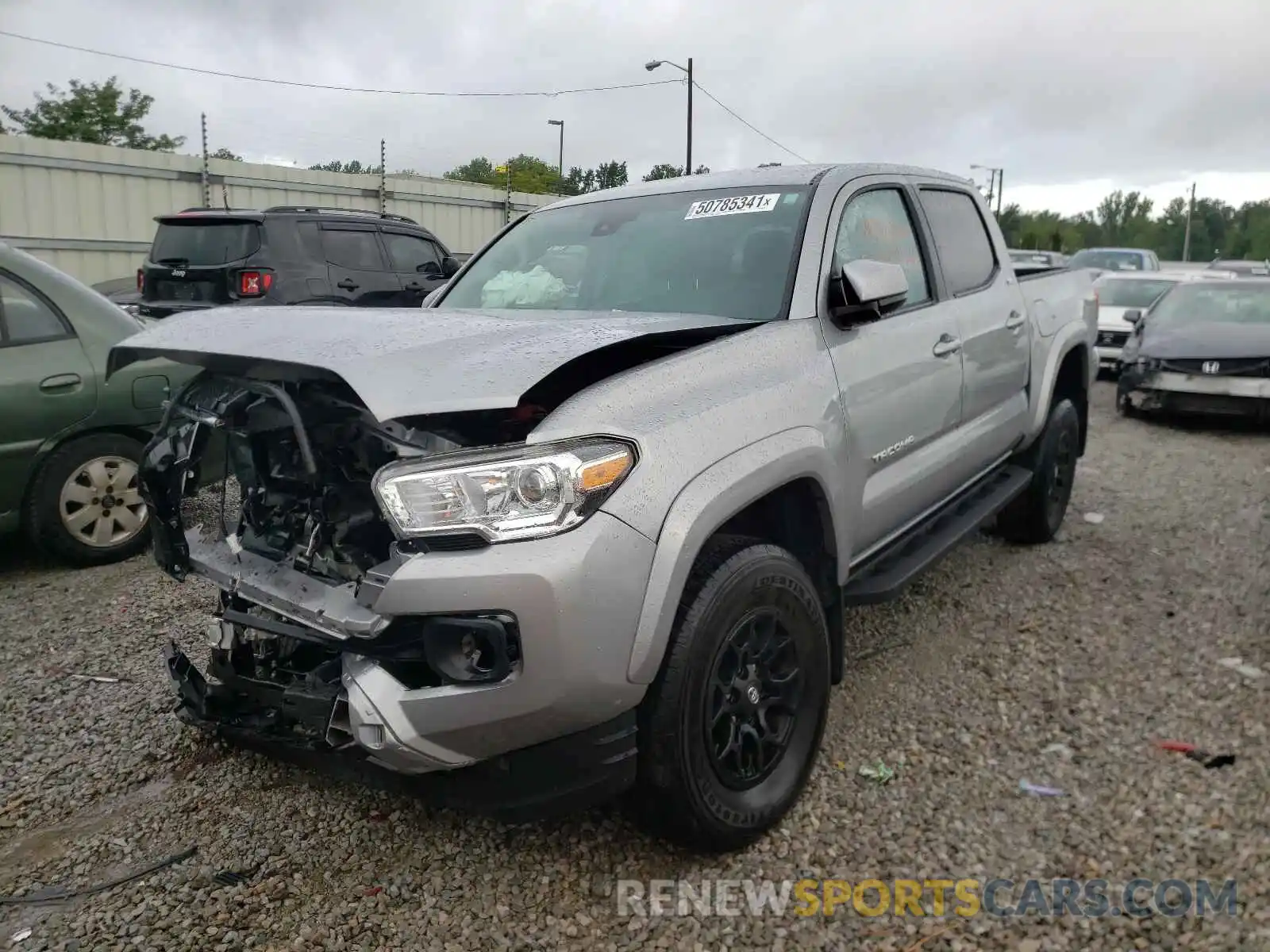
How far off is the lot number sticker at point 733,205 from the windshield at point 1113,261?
19.8 metres

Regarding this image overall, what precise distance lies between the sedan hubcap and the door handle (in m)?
0.38

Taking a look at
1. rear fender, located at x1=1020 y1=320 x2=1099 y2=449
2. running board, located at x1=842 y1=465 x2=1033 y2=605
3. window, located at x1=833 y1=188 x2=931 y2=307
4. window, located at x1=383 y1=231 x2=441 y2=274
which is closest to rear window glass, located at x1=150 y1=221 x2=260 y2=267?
window, located at x1=383 y1=231 x2=441 y2=274

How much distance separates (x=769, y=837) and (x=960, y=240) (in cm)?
287

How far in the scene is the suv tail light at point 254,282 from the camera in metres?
8.83

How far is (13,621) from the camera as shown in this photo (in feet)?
14.2

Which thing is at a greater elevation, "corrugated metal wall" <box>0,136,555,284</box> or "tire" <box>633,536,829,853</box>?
"corrugated metal wall" <box>0,136,555,284</box>

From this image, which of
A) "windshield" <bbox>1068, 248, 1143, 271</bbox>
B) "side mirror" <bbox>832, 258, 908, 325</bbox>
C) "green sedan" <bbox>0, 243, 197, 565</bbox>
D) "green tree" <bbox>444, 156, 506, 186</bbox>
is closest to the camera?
"side mirror" <bbox>832, 258, 908, 325</bbox>

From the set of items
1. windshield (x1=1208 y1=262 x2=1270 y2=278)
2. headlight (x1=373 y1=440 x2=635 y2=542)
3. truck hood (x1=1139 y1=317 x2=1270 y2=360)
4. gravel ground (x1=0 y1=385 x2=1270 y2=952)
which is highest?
windshield (x1=1208 y1=262 x2=1270 y2=278)

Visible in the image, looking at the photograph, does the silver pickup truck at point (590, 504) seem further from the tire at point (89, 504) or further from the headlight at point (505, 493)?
the tire at point (89, 504)

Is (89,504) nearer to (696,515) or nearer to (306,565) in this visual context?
(306,565)

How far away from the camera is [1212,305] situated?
10727 mm

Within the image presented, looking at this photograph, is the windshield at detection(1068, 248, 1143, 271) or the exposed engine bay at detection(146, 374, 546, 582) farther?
the windshield at detection(1068, 248, 1143, 271)

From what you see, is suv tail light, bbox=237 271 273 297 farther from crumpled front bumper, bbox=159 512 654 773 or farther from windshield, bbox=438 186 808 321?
crumpled front bumper, bbox=159 512 654 773

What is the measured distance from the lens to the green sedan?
15.2 ft
